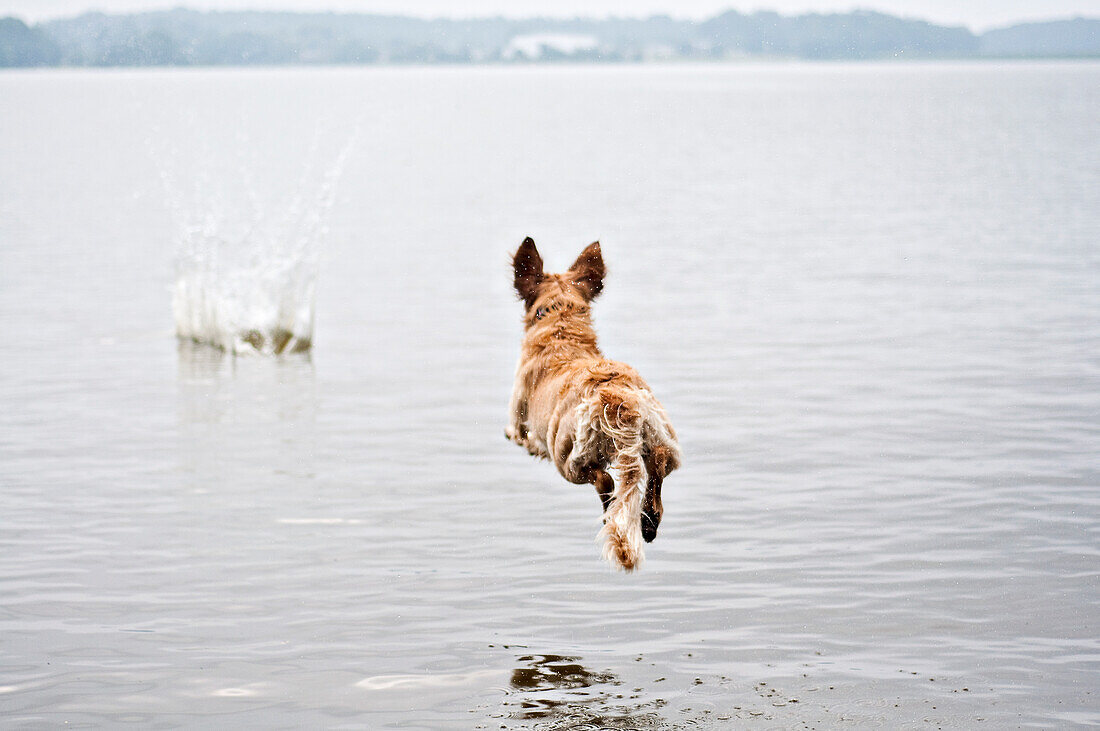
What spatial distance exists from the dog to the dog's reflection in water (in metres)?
1.16

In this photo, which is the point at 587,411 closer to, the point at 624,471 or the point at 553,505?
the point at 624,471

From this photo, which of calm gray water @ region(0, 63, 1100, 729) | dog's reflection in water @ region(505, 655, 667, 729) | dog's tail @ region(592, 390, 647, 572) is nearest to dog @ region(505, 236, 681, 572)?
dog's tail @ region(592, 390, 647, 572)

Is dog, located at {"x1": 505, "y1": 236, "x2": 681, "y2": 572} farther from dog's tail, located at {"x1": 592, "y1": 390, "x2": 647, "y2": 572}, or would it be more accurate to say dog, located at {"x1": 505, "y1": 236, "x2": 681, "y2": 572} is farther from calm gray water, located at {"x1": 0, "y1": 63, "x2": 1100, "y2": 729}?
calm gray water, located at {"x1": 0, "y1": 63, "x2": 1100, "y2": 729}

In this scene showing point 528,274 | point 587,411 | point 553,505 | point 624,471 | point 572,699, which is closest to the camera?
point 624,471

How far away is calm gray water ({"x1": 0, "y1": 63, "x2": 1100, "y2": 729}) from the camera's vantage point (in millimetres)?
8547

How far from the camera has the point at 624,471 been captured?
7.44 metres

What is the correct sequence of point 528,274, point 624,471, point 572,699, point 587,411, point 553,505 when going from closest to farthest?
point 624,471 → point 587,411 → point 572,699 → point 528,274 → point 553,505

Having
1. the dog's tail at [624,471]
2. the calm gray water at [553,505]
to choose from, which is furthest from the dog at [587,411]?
the calm gray water at [553,505]

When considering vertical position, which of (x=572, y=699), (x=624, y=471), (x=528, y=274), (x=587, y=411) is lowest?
(x=572, y=699)

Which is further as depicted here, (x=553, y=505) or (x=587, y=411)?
(x=553, y=505)

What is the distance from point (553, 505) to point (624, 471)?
16.4 ft

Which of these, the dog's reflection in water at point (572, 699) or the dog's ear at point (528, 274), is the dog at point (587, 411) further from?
the dog's reflection in water at point (572, 699)

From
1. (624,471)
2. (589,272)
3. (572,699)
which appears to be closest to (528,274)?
(589,272)

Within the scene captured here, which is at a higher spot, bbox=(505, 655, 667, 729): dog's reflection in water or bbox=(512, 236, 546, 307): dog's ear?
bbox=(512, 236, 546, 307): dog's ear
